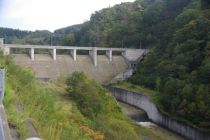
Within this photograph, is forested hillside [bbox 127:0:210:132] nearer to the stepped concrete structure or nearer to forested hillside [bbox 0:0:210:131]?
forested hillside [bbox 0:0:210:131]

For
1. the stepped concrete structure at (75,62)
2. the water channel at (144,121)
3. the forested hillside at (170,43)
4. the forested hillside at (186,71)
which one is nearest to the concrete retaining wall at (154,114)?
the water channel at (144,121)

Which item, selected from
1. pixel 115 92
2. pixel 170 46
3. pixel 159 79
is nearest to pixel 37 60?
pixel 115 92

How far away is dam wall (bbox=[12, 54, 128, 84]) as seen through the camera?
28500 mm

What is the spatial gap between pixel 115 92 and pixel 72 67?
7.80 m

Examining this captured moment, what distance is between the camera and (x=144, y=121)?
2192 cm

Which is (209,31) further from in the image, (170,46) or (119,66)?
(119,66)

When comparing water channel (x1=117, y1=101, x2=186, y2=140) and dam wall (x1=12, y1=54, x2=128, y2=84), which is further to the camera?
dam wall (x1=12, y1=54, x2=128, y2=84)

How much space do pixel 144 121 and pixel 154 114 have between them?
1.56 meters

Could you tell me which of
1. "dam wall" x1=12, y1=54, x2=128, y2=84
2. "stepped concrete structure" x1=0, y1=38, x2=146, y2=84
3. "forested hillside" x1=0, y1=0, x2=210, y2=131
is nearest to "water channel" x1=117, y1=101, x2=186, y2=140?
"forested hillside" x1=0, y1=0, x2=210, y2=131

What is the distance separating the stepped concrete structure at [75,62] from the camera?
28.5m

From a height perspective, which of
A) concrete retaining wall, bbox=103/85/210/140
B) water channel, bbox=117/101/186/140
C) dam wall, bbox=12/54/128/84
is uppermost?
dam wall, bbox=12/54/128/84

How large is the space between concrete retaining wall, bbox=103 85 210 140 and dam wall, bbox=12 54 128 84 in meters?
4.32

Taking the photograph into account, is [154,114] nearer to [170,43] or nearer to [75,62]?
[170,43]

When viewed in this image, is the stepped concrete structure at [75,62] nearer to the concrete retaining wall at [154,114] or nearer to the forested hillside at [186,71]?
the forested hillside at [186,71]
